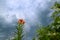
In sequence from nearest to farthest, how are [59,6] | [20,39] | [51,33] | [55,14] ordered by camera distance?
[20,39]
[51,33]
[55,14]
[59,6]

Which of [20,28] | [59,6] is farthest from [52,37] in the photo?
[20,28]

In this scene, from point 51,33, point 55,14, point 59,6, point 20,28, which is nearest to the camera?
point 20,28

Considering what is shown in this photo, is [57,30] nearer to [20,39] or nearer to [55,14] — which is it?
[55,14]

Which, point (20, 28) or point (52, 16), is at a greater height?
point (52, 16)

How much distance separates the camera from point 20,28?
157cm

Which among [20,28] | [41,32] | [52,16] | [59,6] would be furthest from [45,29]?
[20,28]

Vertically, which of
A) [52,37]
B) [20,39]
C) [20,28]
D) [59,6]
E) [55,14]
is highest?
[59,6]

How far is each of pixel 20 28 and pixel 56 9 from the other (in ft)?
16.8

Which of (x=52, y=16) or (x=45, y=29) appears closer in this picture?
(x=45, y=29)

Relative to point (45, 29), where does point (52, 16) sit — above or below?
above

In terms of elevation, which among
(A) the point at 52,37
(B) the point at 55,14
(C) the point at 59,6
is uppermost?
(C) the point at 59,6

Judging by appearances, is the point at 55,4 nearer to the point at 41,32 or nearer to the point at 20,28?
the point at 41,32

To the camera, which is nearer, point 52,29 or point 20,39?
point 20,39

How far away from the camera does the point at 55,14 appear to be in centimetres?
630
